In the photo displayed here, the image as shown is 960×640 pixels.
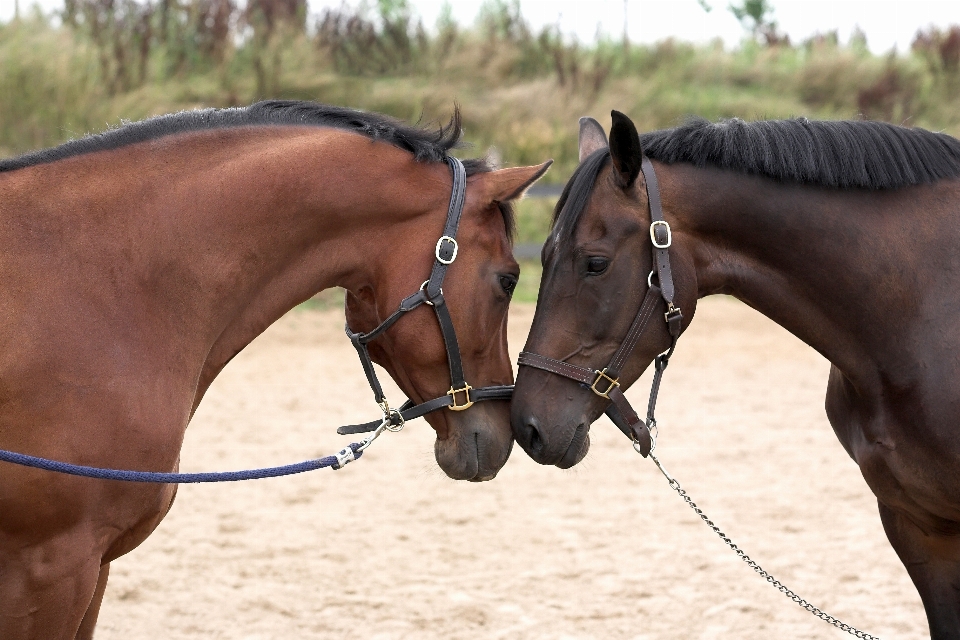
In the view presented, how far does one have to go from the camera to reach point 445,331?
2.84m

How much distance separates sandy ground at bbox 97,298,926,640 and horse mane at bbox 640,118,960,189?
136cm

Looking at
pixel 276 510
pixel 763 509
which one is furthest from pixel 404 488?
pixel 763 509

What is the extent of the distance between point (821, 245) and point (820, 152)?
27 cm

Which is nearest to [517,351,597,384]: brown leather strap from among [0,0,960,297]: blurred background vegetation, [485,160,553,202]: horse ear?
[485,160,553,202]: horse ear

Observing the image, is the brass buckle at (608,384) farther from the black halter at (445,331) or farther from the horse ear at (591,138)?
the horse ear at (591,138)

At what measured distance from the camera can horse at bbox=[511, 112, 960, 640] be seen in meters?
2.81

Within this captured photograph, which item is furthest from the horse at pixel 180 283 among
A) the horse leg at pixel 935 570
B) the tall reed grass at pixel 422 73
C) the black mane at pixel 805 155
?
the tall reed grass at pixel 422 73

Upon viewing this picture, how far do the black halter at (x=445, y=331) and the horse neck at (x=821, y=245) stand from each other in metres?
0.62

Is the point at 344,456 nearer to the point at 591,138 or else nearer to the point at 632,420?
the point at 632,420

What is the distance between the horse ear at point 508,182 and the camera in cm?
292

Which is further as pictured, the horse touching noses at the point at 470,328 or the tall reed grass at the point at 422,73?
the tall reed grass at the point at 422,73

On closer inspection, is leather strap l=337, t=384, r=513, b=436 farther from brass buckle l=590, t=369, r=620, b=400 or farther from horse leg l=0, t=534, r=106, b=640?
horse leg l=0, t=534, r=106, b=640

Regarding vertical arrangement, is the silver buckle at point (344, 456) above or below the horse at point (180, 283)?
below

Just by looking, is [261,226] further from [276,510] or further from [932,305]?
[276,510]
